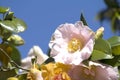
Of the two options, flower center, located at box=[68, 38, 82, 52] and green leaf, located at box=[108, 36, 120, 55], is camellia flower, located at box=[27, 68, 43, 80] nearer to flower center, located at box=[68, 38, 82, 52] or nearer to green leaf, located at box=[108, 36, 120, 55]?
flower center, located at box=[68, 38, 82, 52]

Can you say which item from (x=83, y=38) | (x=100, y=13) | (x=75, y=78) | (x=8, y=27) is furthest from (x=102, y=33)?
(x=100, y=13)

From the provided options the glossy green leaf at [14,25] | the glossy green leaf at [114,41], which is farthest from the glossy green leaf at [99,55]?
the glossy green leaf at [14,25]

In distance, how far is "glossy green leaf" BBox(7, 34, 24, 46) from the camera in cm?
141

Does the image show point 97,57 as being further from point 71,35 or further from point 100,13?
point 100,13

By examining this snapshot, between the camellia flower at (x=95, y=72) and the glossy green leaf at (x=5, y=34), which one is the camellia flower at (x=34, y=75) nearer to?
the camellia flower at (x=95, y=72)

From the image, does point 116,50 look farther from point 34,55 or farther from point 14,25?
point 34,55

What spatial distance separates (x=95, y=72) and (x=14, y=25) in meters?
0.37

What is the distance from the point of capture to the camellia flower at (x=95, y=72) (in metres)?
1.08

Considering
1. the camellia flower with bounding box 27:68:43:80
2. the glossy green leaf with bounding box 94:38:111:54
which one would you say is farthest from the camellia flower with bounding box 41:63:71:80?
the glossy green leaf with bounding box 94:38:111:54

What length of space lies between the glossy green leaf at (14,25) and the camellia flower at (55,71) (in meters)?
0.29

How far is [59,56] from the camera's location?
1.10 metres

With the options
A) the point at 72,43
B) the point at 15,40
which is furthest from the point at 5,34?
the point at 72,43

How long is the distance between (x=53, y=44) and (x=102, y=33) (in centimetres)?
14

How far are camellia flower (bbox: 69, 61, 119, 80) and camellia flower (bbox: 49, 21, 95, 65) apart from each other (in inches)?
1.0
